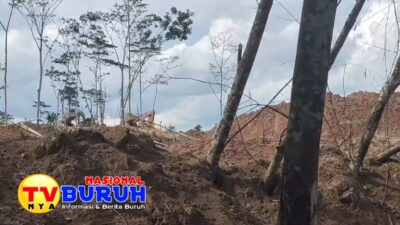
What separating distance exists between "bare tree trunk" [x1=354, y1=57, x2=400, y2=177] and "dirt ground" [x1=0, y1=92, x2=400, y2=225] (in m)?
0.35

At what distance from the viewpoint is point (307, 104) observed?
3.83 m

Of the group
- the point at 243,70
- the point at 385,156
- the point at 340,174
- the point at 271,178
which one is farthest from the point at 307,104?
the point at 385,156

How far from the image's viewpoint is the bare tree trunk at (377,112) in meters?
7.38

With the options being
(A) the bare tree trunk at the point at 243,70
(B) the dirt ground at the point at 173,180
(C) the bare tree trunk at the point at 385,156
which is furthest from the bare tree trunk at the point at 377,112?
(A) the bare tree trunk at the point at 243,70

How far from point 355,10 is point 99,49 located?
698 inches

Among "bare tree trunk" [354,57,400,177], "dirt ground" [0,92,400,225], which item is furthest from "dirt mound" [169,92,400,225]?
"bare tree trunk" [354,57,400,177]

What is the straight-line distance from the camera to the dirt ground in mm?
6059

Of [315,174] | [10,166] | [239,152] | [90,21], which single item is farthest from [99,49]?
[315,174]

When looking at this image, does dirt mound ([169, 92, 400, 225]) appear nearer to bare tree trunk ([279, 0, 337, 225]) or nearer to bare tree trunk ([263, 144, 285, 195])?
bare tree trunk ([263, 144, 285, 195])

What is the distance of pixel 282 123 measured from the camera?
40.0 feet

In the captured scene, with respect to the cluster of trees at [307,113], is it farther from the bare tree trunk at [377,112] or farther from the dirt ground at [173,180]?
the bare tree trunk at [377,112]

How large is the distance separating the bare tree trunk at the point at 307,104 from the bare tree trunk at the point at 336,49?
275cm

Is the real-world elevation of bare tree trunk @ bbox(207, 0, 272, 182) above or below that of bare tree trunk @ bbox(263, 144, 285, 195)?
Answer: above

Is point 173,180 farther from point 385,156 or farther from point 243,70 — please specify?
point 385,156
